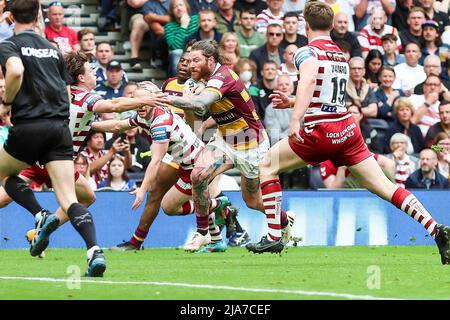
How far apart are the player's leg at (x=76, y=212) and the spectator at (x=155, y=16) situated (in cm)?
1018

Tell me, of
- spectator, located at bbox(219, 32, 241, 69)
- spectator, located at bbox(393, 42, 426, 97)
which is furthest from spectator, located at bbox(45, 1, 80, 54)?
spectator, located at bbox(393, 42, 426, 97)

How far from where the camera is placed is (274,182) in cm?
1257

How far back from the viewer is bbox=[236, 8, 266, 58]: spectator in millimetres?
20734

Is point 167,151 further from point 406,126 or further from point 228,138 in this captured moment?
point 406,126

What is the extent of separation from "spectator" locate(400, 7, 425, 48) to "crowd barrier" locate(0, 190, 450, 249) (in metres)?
5.83

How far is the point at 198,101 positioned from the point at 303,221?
16.1ft

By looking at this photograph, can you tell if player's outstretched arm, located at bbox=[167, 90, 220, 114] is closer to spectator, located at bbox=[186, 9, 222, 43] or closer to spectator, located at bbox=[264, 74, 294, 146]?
spectator, located at bbox=[264, 74, 294, 146]

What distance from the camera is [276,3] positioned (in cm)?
2134

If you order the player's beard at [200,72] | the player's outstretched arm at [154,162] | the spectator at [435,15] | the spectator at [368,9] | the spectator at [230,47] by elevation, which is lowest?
the spectator at [435,15]

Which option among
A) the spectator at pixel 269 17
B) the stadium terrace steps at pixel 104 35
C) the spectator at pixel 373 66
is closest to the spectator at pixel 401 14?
the spectator at pixel 373 66

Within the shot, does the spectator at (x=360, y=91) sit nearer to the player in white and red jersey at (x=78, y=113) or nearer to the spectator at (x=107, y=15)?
the spectator at (x=107, y=15)

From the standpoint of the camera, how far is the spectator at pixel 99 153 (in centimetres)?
1747

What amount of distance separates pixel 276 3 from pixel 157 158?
26.1 feet

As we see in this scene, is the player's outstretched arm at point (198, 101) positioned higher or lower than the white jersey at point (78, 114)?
higher
